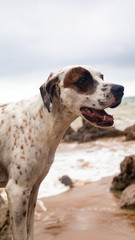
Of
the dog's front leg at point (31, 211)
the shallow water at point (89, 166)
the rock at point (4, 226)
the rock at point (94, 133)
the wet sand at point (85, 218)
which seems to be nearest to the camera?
the dog's front leg at point (31, 211)

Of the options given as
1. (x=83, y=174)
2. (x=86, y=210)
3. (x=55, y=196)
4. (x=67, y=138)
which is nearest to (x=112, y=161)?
(x=83, y=174)

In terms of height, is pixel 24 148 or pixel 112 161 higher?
pixel 24 148

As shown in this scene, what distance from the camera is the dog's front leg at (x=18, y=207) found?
2.52 m

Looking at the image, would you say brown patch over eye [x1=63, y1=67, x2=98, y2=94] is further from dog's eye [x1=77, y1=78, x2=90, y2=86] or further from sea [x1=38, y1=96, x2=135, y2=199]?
sea [x1=38, y1=96, x2=135, y2=199]

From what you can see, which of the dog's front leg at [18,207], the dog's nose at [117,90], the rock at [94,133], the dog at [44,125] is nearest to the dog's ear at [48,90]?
the dog at [44,125]

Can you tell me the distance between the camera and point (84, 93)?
248cm

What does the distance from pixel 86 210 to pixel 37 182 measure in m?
3.42

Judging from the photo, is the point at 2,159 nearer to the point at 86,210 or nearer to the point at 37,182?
the point at 37,182

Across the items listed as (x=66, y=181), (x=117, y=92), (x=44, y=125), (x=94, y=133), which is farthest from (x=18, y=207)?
(x=94, y=133)

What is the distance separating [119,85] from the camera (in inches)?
96.3

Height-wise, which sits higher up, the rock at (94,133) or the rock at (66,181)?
the rock at (66,181)

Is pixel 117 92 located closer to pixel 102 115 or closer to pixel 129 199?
pixel 102 115

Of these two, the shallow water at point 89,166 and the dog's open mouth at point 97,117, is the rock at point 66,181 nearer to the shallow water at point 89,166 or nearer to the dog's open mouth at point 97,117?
the shallow water at point 89,166

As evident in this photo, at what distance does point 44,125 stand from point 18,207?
0.77m
